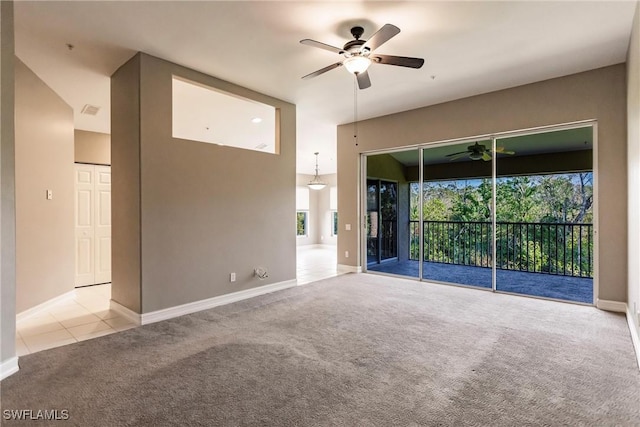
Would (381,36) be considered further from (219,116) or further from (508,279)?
(508,279)

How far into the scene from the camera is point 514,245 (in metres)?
5.80

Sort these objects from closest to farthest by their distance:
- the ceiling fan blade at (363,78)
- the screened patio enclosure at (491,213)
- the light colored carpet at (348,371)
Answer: the light colored carpet at (348,371) < the ceiling fan blade at (363,78) < the screened patio enclosure at (491,213)

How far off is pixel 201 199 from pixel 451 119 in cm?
396

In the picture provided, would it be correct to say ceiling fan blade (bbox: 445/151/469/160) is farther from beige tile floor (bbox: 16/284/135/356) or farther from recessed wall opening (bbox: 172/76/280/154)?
beige tile floor (bbox: 16/284/135/356)

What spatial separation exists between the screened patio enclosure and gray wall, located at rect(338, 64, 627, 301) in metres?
0.21

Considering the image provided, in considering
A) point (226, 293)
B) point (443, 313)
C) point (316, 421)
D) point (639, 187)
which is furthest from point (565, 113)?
point (226, 293)

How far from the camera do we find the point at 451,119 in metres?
5.21

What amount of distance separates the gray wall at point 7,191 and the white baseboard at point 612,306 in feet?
19.6

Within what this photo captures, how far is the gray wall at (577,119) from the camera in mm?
3898

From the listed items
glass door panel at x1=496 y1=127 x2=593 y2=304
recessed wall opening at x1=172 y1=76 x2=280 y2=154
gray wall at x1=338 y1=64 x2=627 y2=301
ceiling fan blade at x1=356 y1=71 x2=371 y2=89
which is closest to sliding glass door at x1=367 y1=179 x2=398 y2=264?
gray wall at x1=338 y1=64 x2=627 y2=301

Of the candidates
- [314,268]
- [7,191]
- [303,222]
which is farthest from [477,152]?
[303,222]

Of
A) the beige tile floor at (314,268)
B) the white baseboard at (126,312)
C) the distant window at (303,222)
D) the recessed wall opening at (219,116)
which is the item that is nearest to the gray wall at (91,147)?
the recessed wall opening at (219,116)

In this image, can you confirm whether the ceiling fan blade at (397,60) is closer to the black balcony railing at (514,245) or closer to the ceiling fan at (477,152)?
the ceiling fan at (477,152)

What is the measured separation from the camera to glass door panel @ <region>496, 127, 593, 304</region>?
15.2 ft
